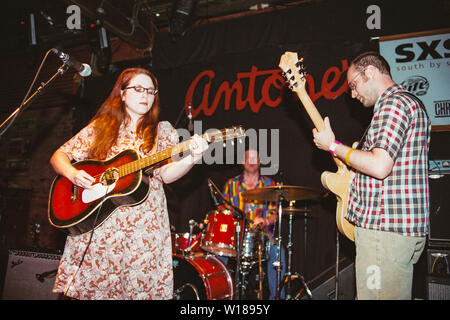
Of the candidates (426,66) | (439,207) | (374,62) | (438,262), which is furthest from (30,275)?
(426,66)

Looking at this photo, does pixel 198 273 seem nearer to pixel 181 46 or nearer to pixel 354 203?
pixel 354 203

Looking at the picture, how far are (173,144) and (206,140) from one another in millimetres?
350

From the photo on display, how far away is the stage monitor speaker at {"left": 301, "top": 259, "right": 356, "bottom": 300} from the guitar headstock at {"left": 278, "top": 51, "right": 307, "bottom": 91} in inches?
91.7

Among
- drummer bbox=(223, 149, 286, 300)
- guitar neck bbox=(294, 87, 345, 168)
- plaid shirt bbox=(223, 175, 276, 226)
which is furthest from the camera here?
plaid shirt bbox=(223, 175, 276, 226)

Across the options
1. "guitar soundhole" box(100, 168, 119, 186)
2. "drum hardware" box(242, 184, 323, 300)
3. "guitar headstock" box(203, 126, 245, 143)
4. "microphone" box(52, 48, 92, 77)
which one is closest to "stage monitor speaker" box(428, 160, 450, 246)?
"drum hardware" box(242, 184, 323, 300)

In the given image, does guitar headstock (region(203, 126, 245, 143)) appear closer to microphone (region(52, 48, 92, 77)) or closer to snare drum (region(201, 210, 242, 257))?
microphone (region(52, 48, 92, 77))

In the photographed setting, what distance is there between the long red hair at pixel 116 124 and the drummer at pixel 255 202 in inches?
96.1

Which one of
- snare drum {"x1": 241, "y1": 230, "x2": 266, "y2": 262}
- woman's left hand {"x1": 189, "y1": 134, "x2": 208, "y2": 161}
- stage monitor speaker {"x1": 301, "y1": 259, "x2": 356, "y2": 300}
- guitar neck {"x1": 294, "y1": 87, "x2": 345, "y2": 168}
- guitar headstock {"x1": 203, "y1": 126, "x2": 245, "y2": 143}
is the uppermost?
guitar neck {"x1": 294, "y1": 87, "x2": 345, "y2": 168}

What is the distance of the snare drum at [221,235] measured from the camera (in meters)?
4.11

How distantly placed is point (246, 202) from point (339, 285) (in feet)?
5.71

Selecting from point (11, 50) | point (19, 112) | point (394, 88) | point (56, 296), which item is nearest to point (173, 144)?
point (19, 112)

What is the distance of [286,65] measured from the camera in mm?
2994

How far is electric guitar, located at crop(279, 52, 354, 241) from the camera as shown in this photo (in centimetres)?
254

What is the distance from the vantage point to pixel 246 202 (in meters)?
5.04
